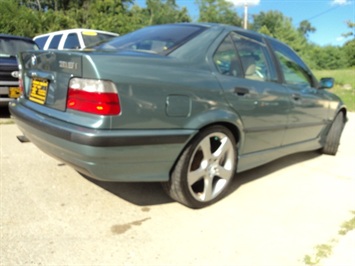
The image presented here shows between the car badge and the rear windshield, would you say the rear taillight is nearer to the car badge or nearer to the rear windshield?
the car badge

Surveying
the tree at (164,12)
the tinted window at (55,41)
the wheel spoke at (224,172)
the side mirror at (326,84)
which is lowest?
the wheel spoke at (224,172)

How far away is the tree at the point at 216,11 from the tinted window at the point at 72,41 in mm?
47948

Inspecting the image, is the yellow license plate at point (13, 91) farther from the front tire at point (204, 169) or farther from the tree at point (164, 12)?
the tree at point (164, 12)

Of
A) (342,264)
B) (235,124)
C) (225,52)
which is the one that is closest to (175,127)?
(235,124)

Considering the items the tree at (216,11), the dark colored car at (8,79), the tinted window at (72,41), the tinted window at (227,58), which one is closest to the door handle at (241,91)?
the tinted window at (227,58)

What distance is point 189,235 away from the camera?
2.38 m

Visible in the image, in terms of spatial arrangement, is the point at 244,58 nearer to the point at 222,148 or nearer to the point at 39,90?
the point at 222,148

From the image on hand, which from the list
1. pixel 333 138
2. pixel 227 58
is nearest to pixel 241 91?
pixel 227 58

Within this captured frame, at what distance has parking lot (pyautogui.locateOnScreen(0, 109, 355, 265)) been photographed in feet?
7.00

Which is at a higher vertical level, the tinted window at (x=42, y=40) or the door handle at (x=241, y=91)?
the tinted window at (x=42, y=40)

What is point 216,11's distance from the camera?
5456 cm

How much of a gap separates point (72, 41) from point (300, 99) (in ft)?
21.4

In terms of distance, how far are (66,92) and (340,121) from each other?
3.94m

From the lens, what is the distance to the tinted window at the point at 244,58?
9.30 feet
